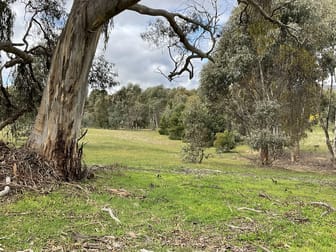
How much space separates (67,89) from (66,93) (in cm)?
9

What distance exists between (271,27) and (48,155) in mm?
6508

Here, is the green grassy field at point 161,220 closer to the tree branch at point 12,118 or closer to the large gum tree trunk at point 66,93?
the large gum tree trunk at point 66,93

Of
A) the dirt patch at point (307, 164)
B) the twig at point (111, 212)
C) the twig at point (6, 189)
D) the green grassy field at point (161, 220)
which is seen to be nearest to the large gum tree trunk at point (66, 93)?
the green grassy field at point (161, 220)

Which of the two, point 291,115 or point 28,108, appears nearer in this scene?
point 28,108

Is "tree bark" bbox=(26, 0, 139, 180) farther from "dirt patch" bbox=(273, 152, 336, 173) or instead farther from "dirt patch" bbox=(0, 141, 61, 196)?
"dirt patch" bbox=(273, 152, 336, 173)

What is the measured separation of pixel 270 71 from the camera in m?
22.8

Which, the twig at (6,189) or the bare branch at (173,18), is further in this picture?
the bare branch at (173,18)

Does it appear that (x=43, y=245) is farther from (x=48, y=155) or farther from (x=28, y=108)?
(x=28, y=108)

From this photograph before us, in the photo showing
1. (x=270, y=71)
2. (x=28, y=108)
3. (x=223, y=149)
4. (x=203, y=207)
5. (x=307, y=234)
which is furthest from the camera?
(x=223, y=149)

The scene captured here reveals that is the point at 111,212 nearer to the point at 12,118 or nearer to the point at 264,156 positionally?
the point at 12,118

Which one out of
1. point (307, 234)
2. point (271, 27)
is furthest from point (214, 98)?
point (307, 234)

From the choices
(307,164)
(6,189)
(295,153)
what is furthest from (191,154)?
(6,189)

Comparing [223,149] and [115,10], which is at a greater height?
[115,10]

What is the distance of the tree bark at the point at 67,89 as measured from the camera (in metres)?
8.03
